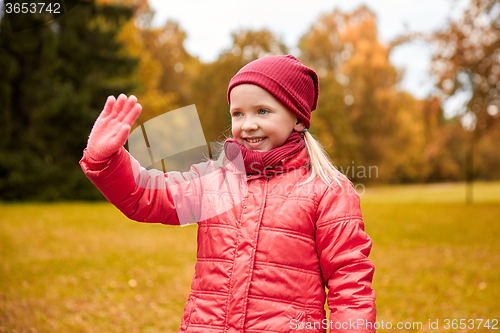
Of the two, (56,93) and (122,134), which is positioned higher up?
(56,93)

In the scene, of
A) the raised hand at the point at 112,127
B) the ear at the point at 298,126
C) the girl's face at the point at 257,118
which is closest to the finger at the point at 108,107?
the raised hand at the point at 112,127

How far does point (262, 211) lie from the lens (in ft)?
5.54

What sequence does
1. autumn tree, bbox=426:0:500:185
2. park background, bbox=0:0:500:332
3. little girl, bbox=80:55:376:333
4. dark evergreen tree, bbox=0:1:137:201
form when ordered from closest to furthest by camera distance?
little girl, bbox=80:55:376:333
park background, bbox=0:0:500:332
autumn tree, bbox=426:0:500:185
dark evergreen tree, bbox=0:1:137:201

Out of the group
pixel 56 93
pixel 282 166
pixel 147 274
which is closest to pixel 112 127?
pixel 282 166

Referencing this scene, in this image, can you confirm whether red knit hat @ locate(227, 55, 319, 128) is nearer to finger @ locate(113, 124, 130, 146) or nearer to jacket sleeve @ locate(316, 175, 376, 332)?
jacket sleeve @ locate(316, 175, 376, 332)

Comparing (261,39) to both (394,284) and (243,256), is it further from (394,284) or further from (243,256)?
(243,256)

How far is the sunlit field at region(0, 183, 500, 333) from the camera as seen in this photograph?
4891 mm

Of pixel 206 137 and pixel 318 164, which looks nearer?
pixel 318 164

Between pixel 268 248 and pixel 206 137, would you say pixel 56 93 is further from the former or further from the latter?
pixel 268 248

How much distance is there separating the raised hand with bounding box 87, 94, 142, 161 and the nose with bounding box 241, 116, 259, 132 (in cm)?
43

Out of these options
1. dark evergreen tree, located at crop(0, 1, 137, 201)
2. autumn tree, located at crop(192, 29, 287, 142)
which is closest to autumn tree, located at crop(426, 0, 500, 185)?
autumn tree, located at crop(192, 29, 287, 142)

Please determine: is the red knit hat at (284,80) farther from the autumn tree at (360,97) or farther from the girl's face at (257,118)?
the autumn tree at (360,97)

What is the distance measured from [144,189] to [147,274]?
5426 mm

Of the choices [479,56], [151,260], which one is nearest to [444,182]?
[479,56]
